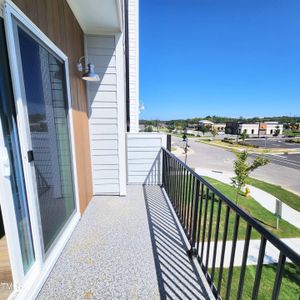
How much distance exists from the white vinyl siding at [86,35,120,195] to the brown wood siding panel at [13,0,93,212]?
13cm

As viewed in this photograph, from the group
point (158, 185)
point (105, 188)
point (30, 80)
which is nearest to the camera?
point (30, 80)

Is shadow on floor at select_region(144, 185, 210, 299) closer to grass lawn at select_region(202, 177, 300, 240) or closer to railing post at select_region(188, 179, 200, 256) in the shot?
railing post at select_region(188, 179, 200, 256)

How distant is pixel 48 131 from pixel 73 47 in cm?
129

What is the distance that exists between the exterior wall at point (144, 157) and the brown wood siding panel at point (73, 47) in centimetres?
98

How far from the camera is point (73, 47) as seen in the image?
2.20 metres

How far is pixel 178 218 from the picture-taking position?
7.77ft

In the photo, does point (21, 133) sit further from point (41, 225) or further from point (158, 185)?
point (158, 185)

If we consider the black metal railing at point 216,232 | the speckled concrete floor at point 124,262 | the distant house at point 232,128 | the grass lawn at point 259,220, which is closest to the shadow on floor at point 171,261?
the speckled concrete floor at point 124,262

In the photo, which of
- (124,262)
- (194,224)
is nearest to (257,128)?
(194,224)

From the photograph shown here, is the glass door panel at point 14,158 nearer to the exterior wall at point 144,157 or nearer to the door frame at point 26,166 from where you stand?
the door frame at point 26,166

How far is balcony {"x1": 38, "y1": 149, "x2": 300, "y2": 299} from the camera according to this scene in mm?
1050

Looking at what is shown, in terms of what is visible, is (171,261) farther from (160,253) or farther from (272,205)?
(272,205)

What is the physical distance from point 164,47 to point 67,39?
1180 centimetres

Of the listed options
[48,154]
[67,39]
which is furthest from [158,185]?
[67,39]
